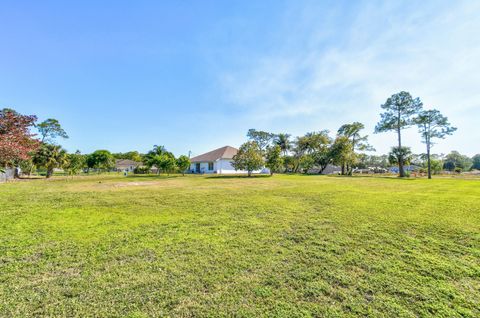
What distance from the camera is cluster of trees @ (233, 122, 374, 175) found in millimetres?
25359

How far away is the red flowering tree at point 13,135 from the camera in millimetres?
9222

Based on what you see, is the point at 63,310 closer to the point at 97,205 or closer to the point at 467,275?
the point at 467,275

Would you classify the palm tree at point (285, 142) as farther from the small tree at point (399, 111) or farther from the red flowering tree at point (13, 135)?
the red flowering tree at point (13, 135)

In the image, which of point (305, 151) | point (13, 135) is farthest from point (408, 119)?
point (13, 135)

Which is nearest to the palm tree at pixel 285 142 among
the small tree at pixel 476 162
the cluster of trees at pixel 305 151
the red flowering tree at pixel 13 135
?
the cluster of trees at pixel 305 151

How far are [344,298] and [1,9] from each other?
1486 centimetres

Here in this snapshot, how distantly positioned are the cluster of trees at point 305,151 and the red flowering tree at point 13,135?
709 inches

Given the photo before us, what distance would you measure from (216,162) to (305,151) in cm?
2252

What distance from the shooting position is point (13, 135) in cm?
1079

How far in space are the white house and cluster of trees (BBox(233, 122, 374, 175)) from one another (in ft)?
16.3

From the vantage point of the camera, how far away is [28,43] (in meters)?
11.7

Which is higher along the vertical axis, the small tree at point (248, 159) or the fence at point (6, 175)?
the small tree at point (248, 159)

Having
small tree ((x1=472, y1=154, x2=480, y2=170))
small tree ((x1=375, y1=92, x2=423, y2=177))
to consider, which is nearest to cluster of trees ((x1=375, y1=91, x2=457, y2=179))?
small tree ((x1=375, y1=92, x2=423, y2=177))

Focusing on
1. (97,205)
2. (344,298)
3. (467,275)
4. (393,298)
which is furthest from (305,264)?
(97,205)
